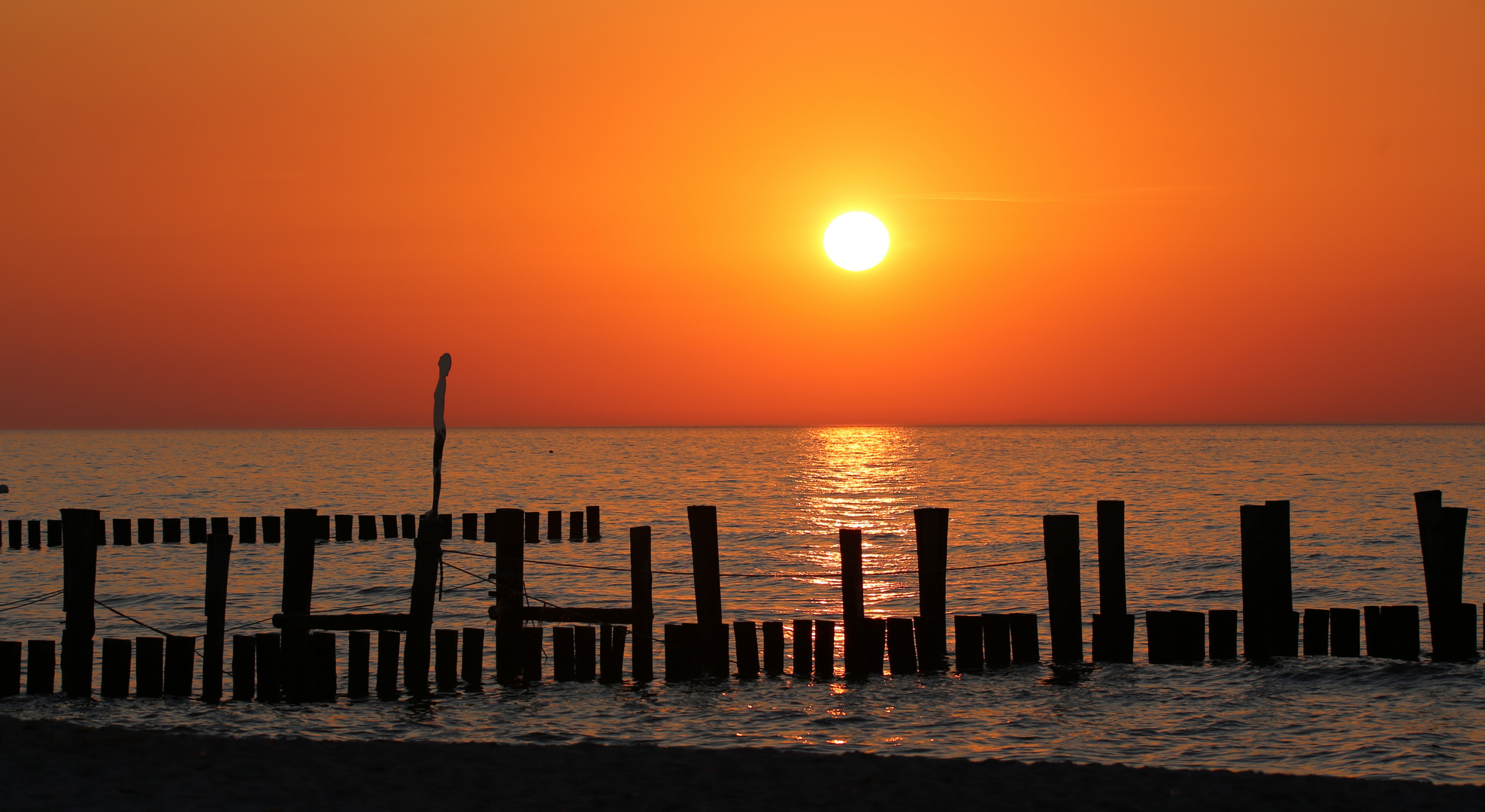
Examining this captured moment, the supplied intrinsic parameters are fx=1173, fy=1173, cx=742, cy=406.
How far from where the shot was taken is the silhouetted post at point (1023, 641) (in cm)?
1427

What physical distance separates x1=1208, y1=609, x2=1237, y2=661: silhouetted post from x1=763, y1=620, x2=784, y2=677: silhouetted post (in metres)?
5.42

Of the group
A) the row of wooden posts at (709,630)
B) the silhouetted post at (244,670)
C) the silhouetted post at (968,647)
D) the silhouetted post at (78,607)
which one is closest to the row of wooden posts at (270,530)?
the silhouetted post at (78,607)

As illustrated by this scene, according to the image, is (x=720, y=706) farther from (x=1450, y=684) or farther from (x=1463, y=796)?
(x=1450, y=684)

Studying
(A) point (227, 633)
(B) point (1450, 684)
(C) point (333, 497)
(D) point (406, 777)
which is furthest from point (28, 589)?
(C) point (333, 497)

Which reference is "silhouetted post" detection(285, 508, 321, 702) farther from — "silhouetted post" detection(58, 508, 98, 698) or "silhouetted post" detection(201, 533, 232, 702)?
"silhouetted post" detection(58, 508, 98, 698)

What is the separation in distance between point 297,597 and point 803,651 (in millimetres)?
5819

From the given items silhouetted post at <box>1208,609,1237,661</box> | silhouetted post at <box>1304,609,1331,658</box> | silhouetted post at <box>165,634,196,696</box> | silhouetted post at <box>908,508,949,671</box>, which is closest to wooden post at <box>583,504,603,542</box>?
silhouetted post at <box>908,508,949,671</box>

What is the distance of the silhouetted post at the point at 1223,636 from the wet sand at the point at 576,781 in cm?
A: 504

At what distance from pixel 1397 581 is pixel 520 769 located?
79.0 feet

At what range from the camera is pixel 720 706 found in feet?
43.0

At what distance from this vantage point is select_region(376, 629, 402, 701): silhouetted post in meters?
12.6

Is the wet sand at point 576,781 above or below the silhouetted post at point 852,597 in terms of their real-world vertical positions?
below

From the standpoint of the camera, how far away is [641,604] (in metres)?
13.6

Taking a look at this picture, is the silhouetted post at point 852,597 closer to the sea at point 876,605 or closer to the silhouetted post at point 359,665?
the sea at point 876,605
